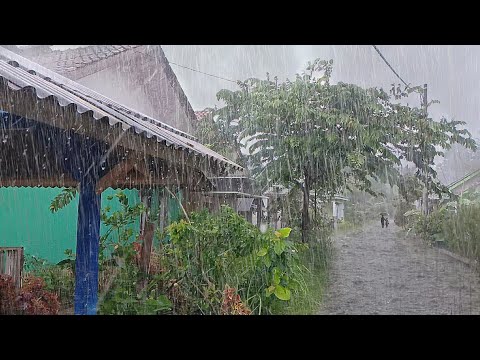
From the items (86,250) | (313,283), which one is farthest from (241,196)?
(86,250)

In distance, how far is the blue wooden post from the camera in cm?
318

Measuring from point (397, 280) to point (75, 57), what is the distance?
6.00 meters

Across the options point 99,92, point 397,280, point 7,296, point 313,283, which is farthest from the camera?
point 99,92

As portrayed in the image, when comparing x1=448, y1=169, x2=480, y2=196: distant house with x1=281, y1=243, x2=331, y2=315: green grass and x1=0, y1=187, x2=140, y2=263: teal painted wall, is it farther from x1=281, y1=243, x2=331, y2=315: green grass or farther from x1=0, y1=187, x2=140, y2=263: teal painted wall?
x1=0, y1=187, x2=140, y2=263: teal painted wall

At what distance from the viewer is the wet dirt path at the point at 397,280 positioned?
4.69m

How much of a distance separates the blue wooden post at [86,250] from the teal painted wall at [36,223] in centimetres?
243

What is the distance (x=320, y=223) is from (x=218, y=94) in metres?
2.43

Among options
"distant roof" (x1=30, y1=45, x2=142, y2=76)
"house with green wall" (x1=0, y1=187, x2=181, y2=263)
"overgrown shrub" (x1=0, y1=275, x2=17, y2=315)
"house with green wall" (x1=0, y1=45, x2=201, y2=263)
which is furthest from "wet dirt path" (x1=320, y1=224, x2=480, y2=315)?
"distant roof" (x1=30, y1=45, x2=142, y2=76)

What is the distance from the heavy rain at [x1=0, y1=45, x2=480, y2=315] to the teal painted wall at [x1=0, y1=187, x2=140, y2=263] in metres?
0.02

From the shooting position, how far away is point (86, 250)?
10.6 feet

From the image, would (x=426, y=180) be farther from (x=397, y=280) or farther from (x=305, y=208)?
(x=305, y=208)

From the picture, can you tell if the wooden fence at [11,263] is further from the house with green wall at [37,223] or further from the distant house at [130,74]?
the distant house at [130,74]

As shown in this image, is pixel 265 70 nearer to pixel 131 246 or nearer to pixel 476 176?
pixel 131 246

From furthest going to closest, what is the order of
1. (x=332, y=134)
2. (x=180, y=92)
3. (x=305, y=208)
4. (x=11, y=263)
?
(x=180, y=92)
(x=305, y=208)
(x=332, y=134)
(x=11, y=263)
